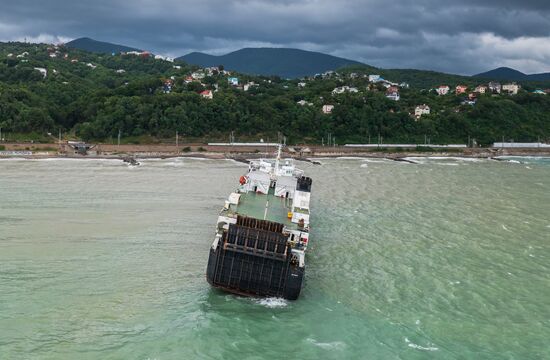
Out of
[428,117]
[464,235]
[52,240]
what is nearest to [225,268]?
[52,240]

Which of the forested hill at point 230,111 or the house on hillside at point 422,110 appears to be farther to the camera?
the house on hillside at point 422,110

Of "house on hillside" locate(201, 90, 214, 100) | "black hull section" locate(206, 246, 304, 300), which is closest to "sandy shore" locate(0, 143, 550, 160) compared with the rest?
"house on hillside" locate(201, 90, 214, 100)

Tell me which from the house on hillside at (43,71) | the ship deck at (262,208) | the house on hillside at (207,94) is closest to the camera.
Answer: the ship deck at (262,208)

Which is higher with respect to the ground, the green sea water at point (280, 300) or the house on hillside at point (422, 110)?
the house on hillside at point (422, 110)

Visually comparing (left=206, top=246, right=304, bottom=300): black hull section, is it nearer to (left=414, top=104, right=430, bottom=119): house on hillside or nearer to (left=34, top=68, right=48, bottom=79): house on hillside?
(left=414, top=104, right=430, bottom=119): house on hillside

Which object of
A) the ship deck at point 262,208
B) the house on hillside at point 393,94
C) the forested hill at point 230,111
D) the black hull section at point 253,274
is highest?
the house on hillside at point 393,94

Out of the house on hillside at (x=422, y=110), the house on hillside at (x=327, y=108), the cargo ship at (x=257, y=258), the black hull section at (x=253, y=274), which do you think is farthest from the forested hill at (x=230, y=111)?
the black hull section at (x=253, y=274)

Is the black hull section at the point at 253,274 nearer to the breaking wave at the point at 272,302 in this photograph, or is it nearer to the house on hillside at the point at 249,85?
the breaking wave at the point at 272,302
